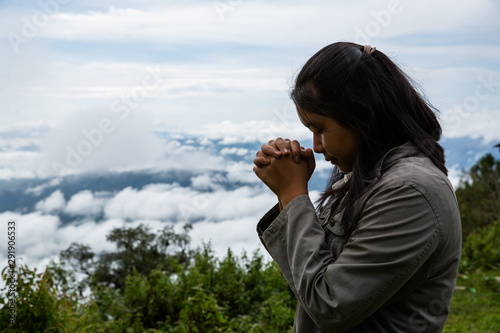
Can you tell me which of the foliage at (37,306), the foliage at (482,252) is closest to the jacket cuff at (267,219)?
the foliage at (37,306)

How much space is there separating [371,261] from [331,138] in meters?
0.39

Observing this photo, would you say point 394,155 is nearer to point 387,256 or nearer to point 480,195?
point 387,256

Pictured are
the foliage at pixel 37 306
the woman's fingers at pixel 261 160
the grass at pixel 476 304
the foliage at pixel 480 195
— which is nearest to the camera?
the woman's fingers at pixel 261 160

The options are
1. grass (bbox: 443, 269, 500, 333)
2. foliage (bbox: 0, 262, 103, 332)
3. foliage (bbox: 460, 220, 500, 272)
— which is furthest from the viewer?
foliage (bbox: 460, 220, 500, 272)

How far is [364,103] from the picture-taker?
1.40m

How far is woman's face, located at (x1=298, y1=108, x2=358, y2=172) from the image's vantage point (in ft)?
4.70

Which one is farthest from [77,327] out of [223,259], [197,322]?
[223,259]

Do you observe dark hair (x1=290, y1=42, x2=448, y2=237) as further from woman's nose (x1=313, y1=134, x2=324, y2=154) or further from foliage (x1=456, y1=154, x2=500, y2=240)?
foliage (x1=456, y1=154, x2=500, y2=240)

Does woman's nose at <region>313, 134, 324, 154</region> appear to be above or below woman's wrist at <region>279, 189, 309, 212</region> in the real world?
above

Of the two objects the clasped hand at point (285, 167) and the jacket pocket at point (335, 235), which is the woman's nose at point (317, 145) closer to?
the clasped hand at point (285, 167)

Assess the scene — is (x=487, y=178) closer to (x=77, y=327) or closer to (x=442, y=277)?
(x=77, y=327)

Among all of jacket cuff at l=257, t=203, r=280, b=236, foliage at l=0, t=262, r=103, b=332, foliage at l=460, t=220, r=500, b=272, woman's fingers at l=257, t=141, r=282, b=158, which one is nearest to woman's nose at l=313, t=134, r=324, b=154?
woman's fingers at l=257, t=141, r=282, b=158

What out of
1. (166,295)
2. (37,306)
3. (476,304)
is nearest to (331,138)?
(37,306)

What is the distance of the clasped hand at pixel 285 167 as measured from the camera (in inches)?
58.7
